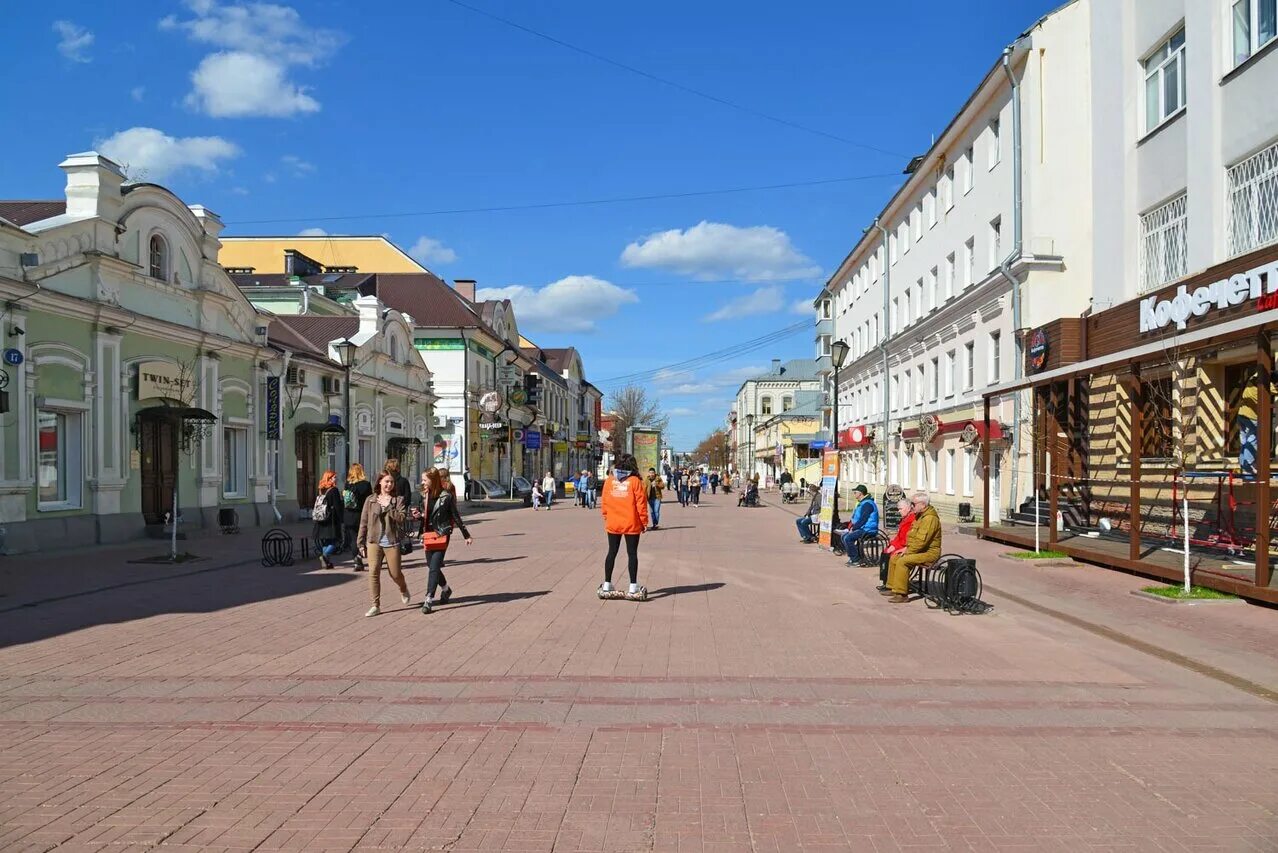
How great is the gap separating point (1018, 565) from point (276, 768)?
1388 centimetres

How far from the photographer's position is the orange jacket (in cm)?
1195

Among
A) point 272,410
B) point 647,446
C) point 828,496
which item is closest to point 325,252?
point 647,446

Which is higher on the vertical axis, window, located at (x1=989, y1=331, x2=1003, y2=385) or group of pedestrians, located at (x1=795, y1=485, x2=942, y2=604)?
window, located at (x1=989, y1=331, x2=1003, y2=385)

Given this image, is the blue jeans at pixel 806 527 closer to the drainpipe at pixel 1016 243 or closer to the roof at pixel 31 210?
the drainpipe at pixel 1016 243

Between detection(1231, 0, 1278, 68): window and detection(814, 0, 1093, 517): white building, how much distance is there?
8.35m

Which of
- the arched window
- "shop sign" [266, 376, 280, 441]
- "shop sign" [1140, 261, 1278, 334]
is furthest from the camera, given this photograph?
"shop sign" [266, 376, 280, 441]

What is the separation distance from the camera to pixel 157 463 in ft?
71.9

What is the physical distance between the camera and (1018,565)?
16.5 meters

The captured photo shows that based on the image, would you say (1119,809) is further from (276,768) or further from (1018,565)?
(1018,565)

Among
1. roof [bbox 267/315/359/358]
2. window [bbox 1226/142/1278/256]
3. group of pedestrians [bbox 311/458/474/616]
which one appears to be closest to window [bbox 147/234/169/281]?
roof [bbox 267/315/359/358]

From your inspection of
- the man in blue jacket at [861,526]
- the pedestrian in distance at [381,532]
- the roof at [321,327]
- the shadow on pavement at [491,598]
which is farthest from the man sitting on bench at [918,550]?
the roof at [321,327]

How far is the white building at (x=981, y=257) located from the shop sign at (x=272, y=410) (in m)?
19.0

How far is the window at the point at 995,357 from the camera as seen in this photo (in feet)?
87.9

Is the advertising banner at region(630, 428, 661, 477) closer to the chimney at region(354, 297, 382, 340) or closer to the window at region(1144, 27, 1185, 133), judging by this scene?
the chimney at region(354, 297, 382, 340)
